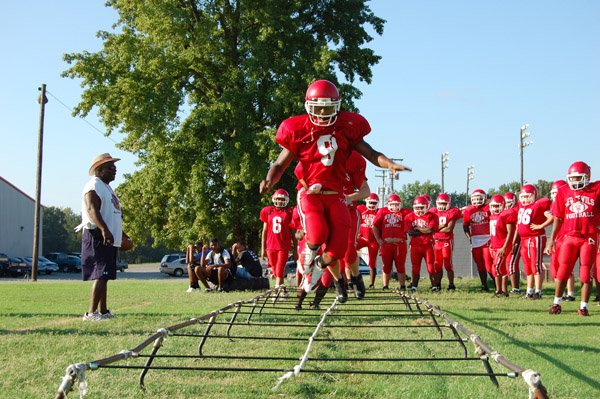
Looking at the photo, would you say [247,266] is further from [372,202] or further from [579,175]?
[579,175]

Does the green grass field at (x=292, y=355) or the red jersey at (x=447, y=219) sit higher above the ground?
the red jersey at (x=447, y=219)

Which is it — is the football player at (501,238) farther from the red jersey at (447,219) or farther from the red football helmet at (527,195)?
the red jersey at (447,219)

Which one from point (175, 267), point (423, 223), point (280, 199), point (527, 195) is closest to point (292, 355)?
point (280, 199)

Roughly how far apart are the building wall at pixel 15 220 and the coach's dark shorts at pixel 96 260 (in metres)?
46.5

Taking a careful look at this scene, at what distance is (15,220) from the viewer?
5291 cm

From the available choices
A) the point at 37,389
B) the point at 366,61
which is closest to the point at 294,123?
the point at 37,389

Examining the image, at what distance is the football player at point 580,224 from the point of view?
8172mm

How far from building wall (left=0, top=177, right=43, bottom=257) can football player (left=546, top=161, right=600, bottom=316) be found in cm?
4874


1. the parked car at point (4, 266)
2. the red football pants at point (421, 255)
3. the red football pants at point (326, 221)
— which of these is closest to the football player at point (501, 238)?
the red football pants at point (421, 255)

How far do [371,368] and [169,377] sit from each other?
1411 mm

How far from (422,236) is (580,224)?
5.87 m

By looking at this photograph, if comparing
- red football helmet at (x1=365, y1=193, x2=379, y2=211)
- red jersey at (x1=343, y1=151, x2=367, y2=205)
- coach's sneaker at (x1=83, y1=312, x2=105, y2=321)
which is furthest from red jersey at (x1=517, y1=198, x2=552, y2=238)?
coach's sneaker at (x1=83, y1=312, x2=105, y2=321)

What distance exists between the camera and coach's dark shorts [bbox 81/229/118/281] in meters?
7.35

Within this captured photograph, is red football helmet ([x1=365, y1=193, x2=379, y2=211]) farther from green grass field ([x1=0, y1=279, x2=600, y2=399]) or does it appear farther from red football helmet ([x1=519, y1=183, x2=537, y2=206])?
green grass field ([x1=0, y1=279, x2=600, y2=399])
